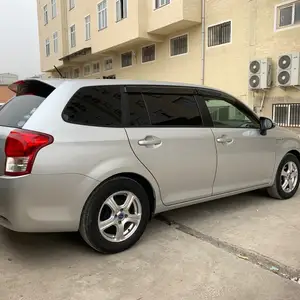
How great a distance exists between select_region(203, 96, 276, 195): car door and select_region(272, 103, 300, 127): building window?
7.16m

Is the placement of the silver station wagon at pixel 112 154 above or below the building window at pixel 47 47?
below

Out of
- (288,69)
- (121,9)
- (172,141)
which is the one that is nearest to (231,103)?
(172,141)

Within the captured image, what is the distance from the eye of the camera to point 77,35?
993 inches

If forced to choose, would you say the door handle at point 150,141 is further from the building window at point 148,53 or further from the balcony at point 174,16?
the building window at point 148,53

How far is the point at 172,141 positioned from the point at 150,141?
0.28 m

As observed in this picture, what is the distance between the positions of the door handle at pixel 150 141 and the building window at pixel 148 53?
15.3 metres

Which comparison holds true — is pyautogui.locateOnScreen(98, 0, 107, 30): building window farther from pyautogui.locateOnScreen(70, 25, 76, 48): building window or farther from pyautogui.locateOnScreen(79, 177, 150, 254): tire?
pyautogui.locateOnScreen(79, 177, 150, 254): tire

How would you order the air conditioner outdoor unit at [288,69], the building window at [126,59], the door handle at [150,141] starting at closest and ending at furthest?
the door handle at [150,141]
the air conditioner outdoor unit at [288,69]
the building window at [126,59]

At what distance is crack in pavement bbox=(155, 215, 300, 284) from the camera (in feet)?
9.79

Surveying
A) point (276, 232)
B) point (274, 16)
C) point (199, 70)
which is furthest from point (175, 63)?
point (276, 232)

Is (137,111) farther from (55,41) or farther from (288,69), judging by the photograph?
(55,41)

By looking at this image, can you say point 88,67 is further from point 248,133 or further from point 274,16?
point 248,133

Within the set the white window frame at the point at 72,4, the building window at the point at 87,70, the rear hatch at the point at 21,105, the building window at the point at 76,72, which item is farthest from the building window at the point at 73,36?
the rear hatch at the point at 21,105

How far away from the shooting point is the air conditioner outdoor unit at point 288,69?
10.7 metres
